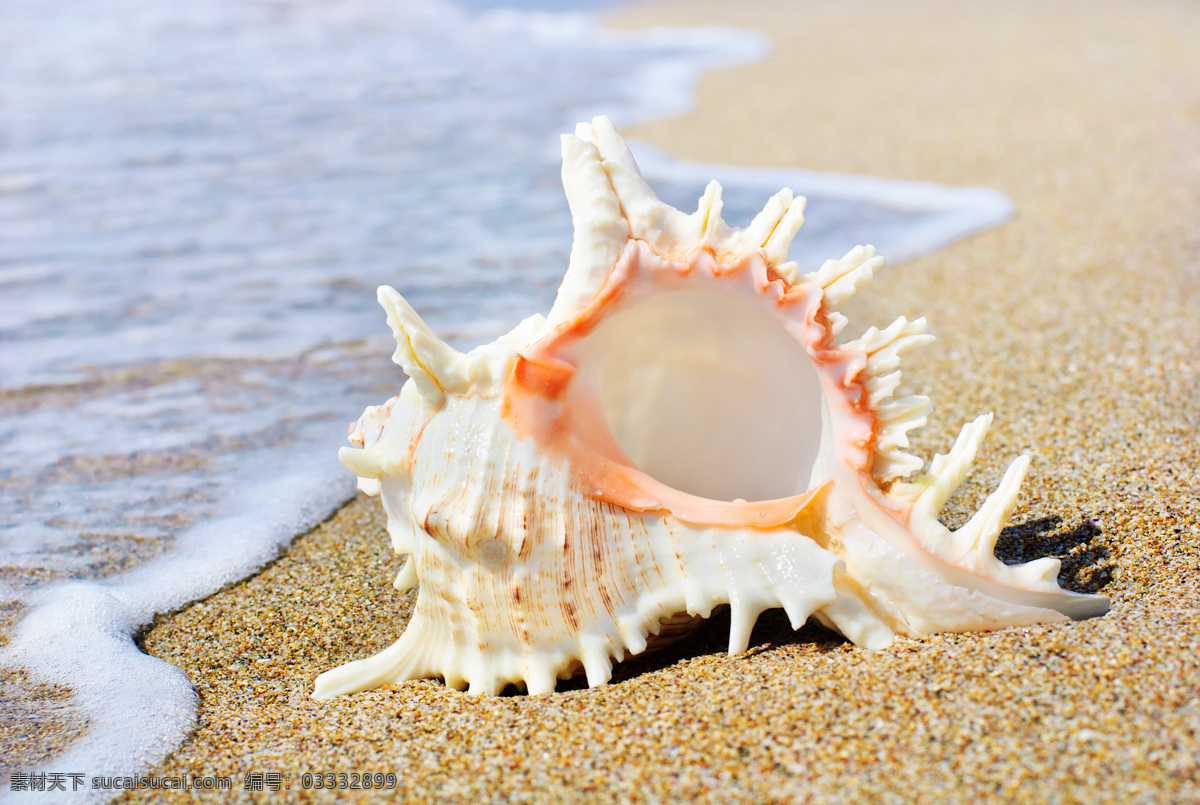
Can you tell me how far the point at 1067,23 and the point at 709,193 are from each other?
13240 mm

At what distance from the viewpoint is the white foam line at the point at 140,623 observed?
1.91 meters

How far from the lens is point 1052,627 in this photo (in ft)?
5.78

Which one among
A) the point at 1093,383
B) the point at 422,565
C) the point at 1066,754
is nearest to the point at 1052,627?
the point at 1066,754

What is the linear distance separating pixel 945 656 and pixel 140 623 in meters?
1.86

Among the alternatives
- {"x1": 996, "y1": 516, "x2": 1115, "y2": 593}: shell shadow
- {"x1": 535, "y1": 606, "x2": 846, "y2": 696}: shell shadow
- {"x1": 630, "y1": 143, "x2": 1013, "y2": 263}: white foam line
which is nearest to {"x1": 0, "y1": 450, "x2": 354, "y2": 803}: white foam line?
{"x1": 535, "y1": 606, "x2": 846, "y2": 696}: shell shadow

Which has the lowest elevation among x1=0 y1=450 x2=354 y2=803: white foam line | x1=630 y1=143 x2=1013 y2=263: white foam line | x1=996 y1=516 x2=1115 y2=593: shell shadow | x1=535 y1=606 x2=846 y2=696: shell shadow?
x1=0 y1=450 x2=354 y2=803: white foam line

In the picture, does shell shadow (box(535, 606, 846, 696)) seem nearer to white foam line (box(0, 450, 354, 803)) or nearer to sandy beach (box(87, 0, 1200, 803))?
sandy beach (box(87, 0, 1200, 803))

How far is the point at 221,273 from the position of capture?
5.07 metres

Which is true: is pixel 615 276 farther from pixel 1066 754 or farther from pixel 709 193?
pixel 1066 754

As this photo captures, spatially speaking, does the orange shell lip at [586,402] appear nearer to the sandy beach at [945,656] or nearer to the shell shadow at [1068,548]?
the sandy beach at [945,656]

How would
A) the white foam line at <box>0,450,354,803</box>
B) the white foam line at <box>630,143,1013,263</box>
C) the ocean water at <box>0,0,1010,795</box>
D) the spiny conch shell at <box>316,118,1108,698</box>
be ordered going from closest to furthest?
the spiny conch shell at <box>316,118,1108,698</box> < the white foam line at <box>0,450,354,803</box> < the ocean water at <box>0,0,1010,795</box> < the white foam line at <box>630,143,1013,263</box>

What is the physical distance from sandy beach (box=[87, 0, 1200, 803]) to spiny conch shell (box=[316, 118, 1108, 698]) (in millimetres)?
102

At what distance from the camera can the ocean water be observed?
105 inches

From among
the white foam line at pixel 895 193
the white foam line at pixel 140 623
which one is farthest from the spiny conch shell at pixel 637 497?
the white foam line at pixel 895 193
